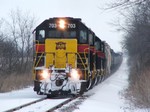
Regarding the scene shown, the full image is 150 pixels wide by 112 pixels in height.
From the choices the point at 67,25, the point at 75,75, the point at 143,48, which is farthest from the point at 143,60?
the point at 75,75

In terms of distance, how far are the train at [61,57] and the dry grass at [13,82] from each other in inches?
206

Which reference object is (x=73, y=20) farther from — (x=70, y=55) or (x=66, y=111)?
(x=66, y=111)

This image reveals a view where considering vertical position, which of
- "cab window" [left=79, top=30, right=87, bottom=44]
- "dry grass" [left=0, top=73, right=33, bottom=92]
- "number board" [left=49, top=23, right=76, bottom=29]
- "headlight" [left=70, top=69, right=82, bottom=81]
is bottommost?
"dry grass" [left=0, top=73, right=33, bottom=92]

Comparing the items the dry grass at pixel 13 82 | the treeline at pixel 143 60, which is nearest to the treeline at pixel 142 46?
the treeline at pixel 143 60

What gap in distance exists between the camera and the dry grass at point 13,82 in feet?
79.4

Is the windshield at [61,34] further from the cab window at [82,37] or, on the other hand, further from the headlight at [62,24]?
the cab window at [82,37]

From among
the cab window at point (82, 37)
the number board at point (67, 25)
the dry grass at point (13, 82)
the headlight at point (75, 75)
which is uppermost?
the number board at point (67, 25)

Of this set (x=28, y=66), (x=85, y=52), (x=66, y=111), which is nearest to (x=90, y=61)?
(x=85, y=52)

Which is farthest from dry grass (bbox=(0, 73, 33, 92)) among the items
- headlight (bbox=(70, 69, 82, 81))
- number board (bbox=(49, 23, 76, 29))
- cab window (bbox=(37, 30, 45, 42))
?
headlight (bbox=(70, 69, 82, 81))

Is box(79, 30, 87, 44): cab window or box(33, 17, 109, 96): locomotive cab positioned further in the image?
box(79, 30, 87, 44): cab window

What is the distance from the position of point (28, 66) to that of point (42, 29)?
→ 17.6 metres

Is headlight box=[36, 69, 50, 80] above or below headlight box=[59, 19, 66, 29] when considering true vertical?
below

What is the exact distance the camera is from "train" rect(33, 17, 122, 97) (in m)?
18.2

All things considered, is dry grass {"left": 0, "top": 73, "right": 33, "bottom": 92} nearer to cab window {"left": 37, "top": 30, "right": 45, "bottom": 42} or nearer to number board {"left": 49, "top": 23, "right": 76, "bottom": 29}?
cab window {"left": 37, "top": 30, "right": 45, "bottom": 42}
